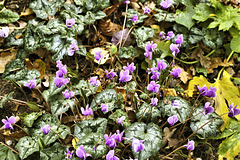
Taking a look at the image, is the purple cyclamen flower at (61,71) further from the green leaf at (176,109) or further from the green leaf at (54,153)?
the green leaf at (176,109)

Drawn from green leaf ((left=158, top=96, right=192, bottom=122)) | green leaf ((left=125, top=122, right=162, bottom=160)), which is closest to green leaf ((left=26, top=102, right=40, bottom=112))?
green leaf ((left=125, top=122, right=162, bottom=160))

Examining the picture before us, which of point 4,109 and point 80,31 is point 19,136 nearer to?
point 4,109

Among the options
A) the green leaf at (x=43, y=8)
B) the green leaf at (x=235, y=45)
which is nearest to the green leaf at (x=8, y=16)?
the green leaf at (x=43, y=8)

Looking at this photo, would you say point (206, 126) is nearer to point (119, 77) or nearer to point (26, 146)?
point (119, 77)

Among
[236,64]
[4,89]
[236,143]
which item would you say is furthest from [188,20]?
[4,89]

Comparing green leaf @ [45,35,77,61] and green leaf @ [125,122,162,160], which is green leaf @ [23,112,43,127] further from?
green leaf @ [125,122,162,160]
